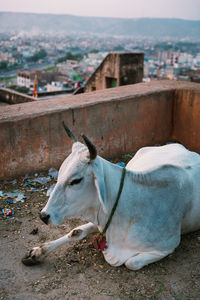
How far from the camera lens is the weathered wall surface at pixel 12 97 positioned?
36.0ft

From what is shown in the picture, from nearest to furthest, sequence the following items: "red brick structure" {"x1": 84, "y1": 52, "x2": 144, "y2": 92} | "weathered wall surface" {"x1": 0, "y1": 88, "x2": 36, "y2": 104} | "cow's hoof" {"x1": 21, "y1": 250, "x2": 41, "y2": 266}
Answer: "cow's hoof" {"x1": 21, "y1": 250, "x2": 41, "y2": 266} < "weathered wall surface" {"x1": 0, "y1": 88, "x2": 36, "y2": 104} < "red brick structure" {"x1": 84, "y1": 52, "x2": 144, "y2": 92}

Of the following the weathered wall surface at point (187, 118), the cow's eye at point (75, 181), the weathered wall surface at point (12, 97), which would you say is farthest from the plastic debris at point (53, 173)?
the weathered wall surface at point (12, 97)

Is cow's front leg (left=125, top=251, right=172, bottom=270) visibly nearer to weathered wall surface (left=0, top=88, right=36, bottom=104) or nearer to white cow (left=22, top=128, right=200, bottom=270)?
white cow (left=22, top=128, right=200, bottom=270)

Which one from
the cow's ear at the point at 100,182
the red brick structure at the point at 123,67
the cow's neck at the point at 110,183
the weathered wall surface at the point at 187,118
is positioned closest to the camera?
the cow's ear at the point at 100,182

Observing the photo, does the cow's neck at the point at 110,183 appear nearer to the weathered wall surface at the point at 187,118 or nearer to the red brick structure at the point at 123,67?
the weathered wall surface at the point at 187,118

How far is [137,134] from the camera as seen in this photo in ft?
18.2

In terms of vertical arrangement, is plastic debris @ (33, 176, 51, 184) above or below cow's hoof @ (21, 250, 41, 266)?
above

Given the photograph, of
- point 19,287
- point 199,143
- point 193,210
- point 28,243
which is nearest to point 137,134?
point 199,143

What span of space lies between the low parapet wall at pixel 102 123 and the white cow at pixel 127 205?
169 cm

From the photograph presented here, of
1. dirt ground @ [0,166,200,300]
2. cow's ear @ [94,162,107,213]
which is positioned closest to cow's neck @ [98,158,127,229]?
cow's ear @ [94,162,107,213]

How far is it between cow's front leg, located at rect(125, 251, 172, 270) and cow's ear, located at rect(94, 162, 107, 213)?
62cm

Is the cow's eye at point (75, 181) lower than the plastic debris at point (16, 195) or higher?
higher

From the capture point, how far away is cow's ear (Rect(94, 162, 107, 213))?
260 cm

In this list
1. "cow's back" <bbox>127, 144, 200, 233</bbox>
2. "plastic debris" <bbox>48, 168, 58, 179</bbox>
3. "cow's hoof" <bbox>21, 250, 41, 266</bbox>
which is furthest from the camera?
"plastic debris" <bbox>48, 168, 58, 179</bbox>
